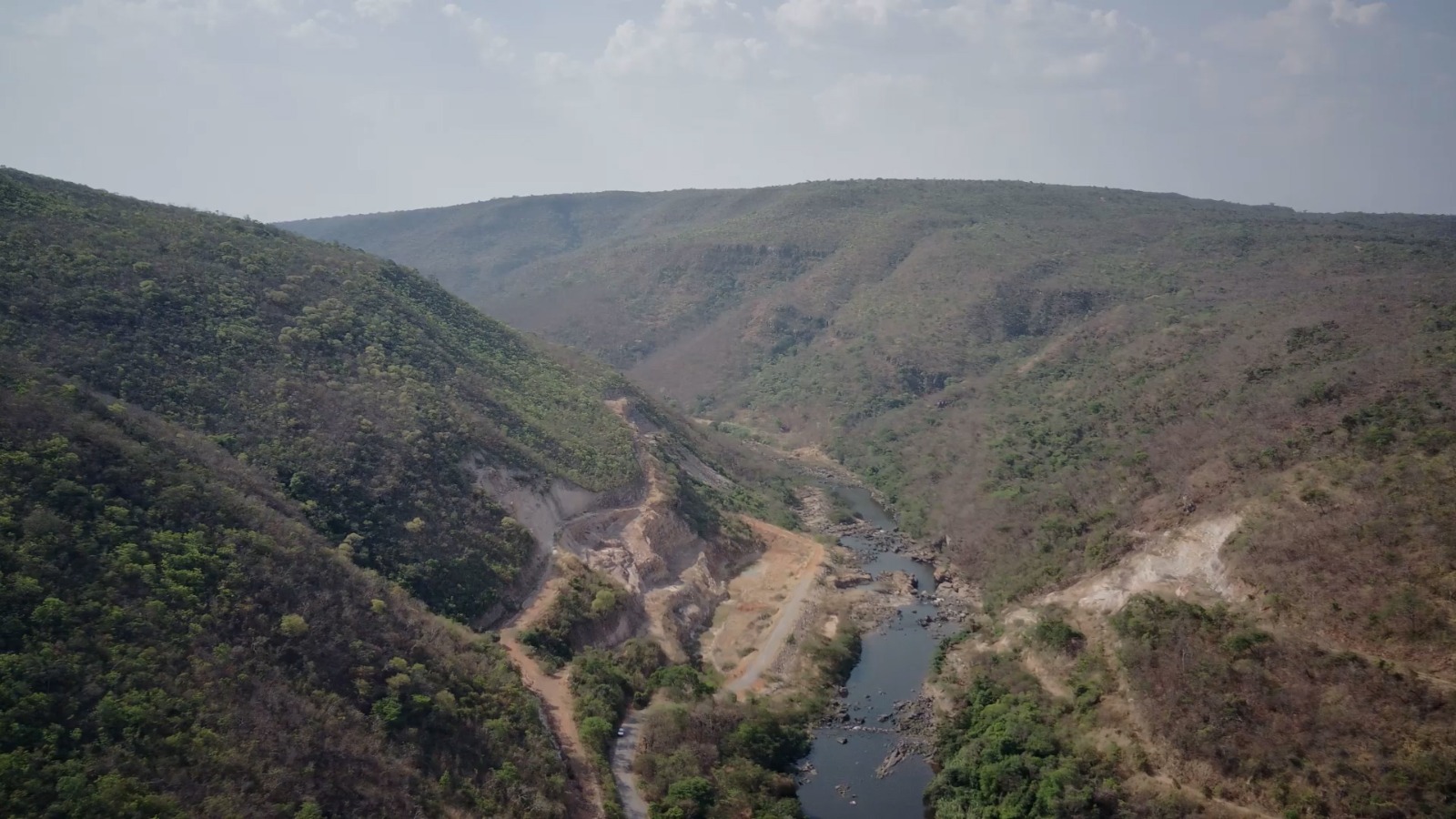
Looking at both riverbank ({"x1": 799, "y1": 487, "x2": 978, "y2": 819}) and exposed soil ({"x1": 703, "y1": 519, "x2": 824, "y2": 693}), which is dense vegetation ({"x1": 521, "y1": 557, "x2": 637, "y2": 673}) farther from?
riverbank ({"x1": 799, "y1": 487, "x2": 978, "y2": 819})

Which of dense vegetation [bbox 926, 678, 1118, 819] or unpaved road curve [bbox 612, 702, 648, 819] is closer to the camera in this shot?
dense vegetation [bbox 926, 678, 1118, 819]

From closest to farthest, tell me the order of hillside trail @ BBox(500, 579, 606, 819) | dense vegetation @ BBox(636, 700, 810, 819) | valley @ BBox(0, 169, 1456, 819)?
valley @ BBox(0, 169, 1456, 819) < hillside trail @ BBox(500, 579, 606, 819) < dense vegetation @ BBox(636, 700, 810, 819)

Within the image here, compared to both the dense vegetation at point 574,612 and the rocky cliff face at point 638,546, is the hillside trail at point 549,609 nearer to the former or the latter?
the rocky cliff face at point 638,546

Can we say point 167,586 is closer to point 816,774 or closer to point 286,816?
point 286,816

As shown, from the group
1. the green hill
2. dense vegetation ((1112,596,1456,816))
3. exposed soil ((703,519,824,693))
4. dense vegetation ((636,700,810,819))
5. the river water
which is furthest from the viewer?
exposed soil ((703,519,824,693))

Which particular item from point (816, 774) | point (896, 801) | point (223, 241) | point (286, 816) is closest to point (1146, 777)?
point (896, 801)

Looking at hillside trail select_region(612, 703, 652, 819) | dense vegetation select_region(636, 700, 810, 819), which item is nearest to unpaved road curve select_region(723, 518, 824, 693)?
dense vegetation select_region(636, 700, 810, 819)

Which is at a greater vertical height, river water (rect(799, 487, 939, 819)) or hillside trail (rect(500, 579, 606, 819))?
hillside trail (rect(500, 579, 606, 819))

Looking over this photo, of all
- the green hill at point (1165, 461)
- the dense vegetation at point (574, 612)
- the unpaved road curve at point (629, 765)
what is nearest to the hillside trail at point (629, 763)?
the unpaved road curve at point (629, 765)
